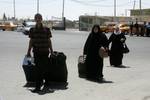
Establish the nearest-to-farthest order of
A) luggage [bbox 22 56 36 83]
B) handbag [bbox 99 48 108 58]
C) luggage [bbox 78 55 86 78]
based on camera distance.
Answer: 1. luggage [bbox 22 56 36 83]
2. handbag [bbox 99 48 108 58]
3. luggage [bbox 78 55 86 78]

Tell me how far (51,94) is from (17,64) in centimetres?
743

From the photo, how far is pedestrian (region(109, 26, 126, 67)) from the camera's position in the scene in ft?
63.8

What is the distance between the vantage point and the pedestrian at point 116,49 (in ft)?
63.8

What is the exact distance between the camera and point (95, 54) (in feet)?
48.5

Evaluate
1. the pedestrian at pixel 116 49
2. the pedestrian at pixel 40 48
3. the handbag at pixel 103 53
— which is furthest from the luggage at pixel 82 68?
the pedestrian at pixel 116 49

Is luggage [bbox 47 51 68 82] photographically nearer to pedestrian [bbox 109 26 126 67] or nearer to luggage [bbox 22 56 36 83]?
luggage [bbox 22 56 36 83]

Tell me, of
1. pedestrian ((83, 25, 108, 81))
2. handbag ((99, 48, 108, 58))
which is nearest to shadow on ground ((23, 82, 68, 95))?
pedestrian ((83, 25, 108, 81))

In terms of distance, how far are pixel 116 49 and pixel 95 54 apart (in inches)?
201

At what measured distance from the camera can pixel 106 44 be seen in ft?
49.0

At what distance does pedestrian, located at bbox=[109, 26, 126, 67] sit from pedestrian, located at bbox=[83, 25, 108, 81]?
4549 mm

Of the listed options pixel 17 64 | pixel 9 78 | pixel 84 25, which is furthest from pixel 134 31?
pixel 9 78

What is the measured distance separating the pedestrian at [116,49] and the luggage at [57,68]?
6162mm

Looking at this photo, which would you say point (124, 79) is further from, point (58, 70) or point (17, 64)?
point (17, 64)

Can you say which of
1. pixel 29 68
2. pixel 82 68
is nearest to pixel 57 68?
pixel 29 68
